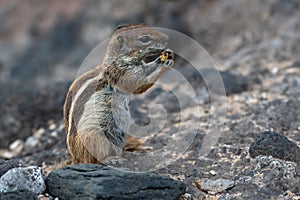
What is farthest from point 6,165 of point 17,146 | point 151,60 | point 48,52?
point 48,52

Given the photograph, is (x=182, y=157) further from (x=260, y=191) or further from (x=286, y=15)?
(x=286, y=15)

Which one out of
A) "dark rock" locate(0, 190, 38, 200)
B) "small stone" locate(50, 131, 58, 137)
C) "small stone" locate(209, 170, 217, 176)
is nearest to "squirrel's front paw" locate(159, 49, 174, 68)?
"small stone" locate(209, 170, 217, 176)

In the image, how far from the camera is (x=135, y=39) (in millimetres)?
5043

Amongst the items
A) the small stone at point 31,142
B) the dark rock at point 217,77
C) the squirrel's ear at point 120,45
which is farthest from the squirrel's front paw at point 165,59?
the small stone at point 31,142

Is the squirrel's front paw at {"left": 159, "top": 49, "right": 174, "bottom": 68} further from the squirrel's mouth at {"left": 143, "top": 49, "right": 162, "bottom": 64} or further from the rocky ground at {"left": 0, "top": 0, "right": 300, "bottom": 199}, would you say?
the rocky ground at {"left": 0, "top": 0, "right": 300, "bottom": 199}

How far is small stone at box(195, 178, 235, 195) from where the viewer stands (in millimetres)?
4559

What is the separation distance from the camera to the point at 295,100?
6355 mm

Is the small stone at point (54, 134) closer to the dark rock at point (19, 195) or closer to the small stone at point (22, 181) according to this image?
the small stone at point (22, 181)

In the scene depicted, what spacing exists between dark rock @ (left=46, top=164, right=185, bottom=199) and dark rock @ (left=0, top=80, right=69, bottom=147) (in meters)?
3.26

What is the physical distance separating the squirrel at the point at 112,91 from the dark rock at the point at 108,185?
0.71m

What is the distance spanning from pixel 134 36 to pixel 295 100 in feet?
7.49

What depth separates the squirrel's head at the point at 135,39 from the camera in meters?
5.04

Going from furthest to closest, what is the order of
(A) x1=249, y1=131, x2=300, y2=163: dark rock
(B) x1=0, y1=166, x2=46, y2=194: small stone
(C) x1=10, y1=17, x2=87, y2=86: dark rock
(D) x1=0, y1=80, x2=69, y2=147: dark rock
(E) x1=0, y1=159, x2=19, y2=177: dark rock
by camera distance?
1. (C) x1=10, y1=17, x2=87, y2=86: dark rock
2. (D) x1=0, y1=80, x2=69, y2=147: dark rock
3. (A) x1=249, y1=131, x2=300, y2=163: dark rock
4. (E) x1=0, y1=159, x2=19, y2=177: dark rock
5. (B) x1=0, y1=166, x2=46, y2=194: small stone

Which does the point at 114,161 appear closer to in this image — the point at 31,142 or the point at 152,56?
the point at 152,56
